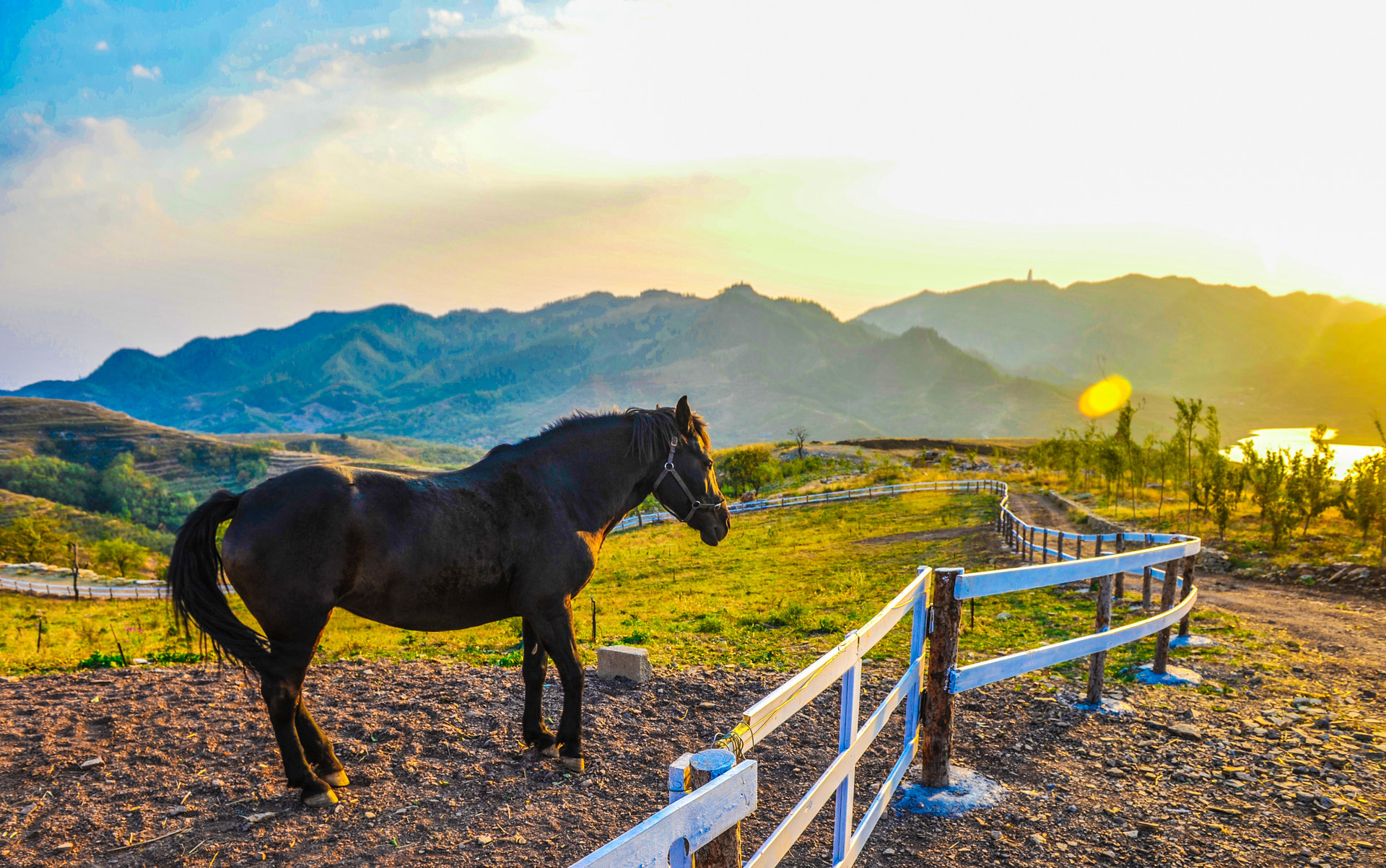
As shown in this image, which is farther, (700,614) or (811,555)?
(811,555)

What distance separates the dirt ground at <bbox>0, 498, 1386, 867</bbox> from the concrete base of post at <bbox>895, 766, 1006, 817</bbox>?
0.10 meters

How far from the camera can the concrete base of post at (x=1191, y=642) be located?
31.4 ft

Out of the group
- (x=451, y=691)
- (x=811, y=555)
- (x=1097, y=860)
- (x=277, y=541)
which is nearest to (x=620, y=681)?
(x=451, y=691)

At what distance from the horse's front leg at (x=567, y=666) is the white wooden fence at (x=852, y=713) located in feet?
6.61

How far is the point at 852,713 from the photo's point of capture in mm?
3674

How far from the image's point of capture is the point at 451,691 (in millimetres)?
7613

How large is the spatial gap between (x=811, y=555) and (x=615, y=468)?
1948 cm

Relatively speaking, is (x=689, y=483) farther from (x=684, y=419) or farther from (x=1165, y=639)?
(x=1165, y=639)

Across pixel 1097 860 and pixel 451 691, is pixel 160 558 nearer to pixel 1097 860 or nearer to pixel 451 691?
pixel 451 691

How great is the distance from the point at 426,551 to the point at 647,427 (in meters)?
2.26

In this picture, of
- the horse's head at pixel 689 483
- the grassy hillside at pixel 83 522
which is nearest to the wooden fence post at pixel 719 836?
the horse's head at pixel 689 483

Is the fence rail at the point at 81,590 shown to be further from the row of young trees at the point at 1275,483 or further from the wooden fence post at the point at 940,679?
the row of young trees at the point at 1275,483

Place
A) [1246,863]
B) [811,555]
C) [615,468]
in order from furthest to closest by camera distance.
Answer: [811,555]
[615,468]
[1246,863]

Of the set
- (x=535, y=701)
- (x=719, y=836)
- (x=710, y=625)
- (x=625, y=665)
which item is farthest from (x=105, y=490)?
(x=719, y=836)
